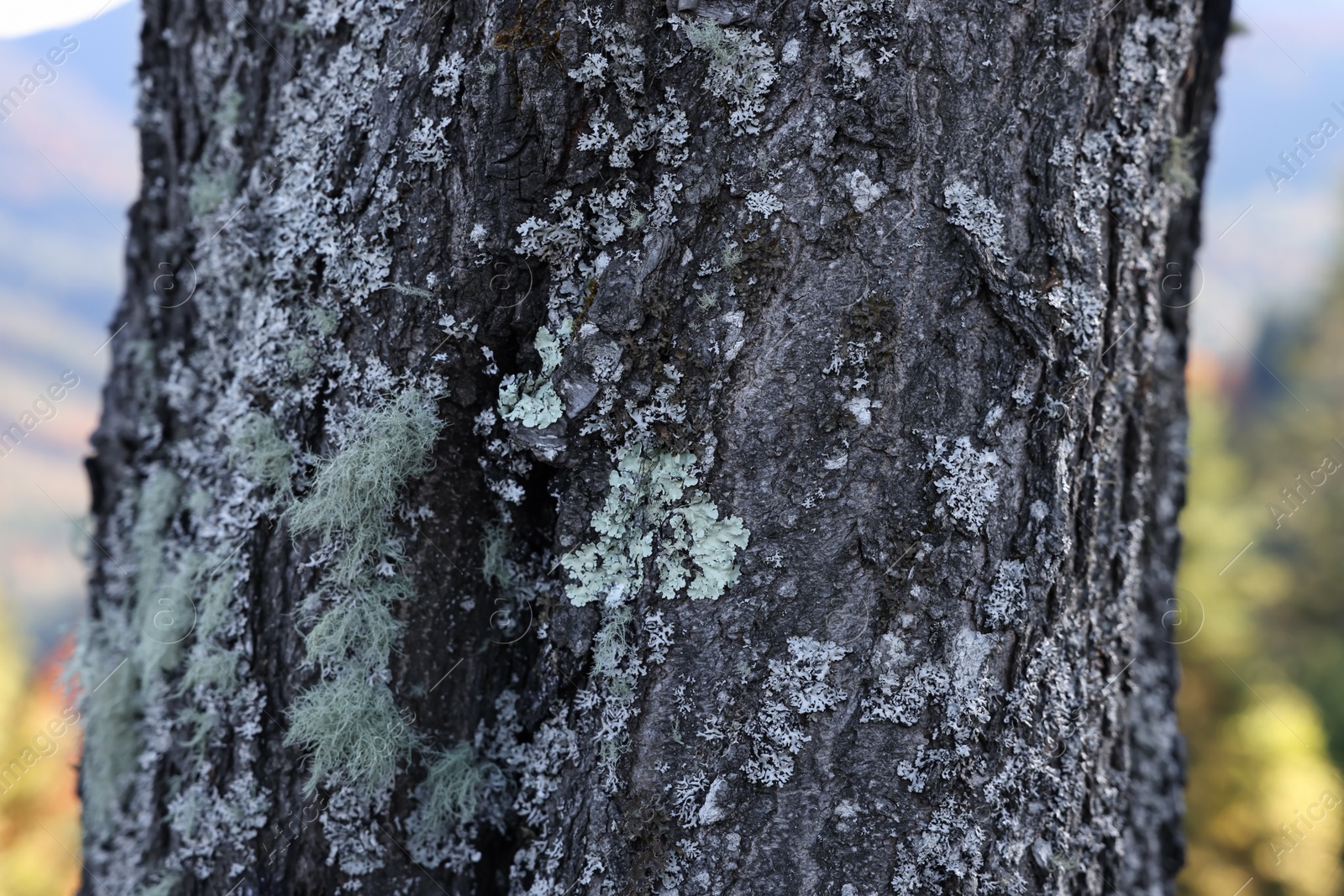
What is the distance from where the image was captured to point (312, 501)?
1241mm

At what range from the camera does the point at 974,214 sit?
112cm

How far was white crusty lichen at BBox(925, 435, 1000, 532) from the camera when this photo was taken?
1122 mm

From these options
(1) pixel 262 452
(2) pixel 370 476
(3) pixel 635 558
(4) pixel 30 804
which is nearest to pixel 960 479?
(3) pixel 635 558

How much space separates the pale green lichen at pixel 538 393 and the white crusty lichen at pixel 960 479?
55cm

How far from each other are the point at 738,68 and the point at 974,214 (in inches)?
15.2

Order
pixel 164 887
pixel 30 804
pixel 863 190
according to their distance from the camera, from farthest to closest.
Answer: pixel 30 804, pixel 164 887, pixel 863 190

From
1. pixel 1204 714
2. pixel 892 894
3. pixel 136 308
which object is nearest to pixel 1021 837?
pixel 892 894

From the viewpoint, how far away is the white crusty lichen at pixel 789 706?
1.11 metres

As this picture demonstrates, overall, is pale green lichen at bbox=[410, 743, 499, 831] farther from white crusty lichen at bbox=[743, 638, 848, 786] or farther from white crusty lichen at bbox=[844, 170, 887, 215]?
white crusty lichen at bbox=[844, 170, 887, 215]

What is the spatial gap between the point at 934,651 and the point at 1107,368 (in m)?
0.54

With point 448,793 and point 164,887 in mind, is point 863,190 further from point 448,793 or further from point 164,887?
point 164,887

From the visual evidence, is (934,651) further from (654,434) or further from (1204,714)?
(1204,714)

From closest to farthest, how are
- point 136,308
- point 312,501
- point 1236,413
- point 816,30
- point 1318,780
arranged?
point 816,30 → point 312,501 → point 136,308 → point 1318,780 → point 1236,413

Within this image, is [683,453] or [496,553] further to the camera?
[496,553]
